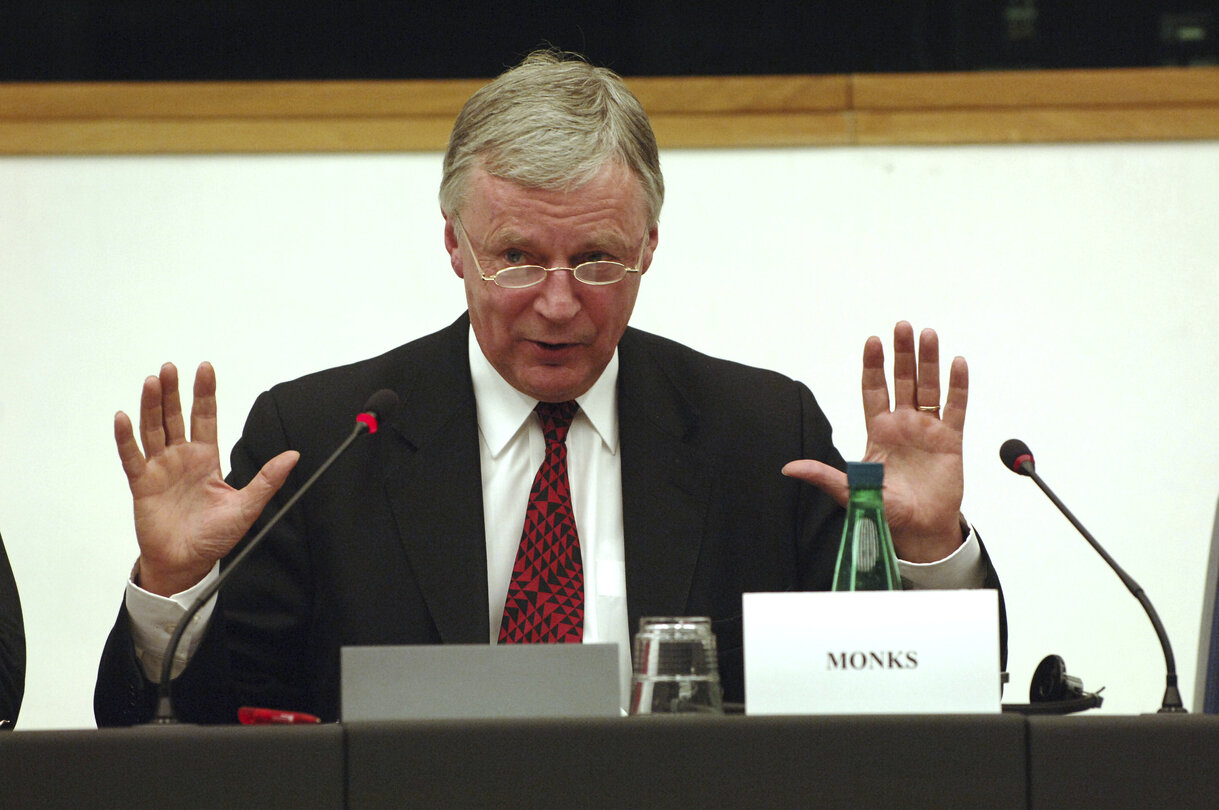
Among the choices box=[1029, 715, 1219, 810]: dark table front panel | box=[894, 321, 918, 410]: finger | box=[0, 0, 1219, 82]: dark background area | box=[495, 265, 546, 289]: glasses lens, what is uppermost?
box=[0, 0, 1219, 82]: dark background area

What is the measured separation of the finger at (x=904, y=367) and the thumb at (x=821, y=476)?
11 centimetres

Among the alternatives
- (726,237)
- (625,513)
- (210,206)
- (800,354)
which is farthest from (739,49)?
(625,513)

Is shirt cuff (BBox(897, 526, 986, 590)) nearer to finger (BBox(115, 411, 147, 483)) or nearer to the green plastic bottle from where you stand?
the green plastic bottle

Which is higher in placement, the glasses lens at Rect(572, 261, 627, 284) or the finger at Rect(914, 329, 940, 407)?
the glasses lens at Rect(572, 261, 627, 284)

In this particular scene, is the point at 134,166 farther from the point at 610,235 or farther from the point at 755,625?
the point at 755,625

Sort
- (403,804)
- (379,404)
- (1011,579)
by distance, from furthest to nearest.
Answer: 1. (1011,579)
2. (379,404)
3. (403,804)

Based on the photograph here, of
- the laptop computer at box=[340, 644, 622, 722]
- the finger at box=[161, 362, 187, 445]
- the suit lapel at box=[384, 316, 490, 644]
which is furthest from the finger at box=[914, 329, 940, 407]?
the finger at box=[161, 362, 187, 445]

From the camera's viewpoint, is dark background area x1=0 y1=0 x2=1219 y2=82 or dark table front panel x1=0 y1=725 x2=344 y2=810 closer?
dark table front panel x1=0 y1=725 x2=344 y2=810

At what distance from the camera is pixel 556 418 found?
1.80 meters

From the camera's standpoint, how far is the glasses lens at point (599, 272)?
1709 millimetres

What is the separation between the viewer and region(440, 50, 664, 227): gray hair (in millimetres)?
1709

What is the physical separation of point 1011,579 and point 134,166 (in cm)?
197

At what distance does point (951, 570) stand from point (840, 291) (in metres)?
1.31

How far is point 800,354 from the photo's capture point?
278 cm
